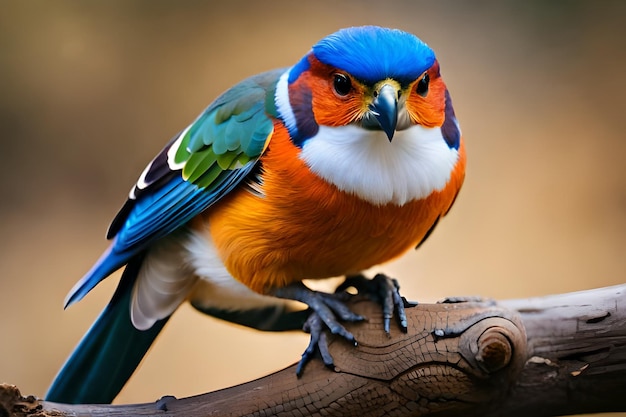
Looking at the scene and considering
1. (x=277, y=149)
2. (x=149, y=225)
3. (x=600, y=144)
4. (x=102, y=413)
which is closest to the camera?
(x=102, y=413)

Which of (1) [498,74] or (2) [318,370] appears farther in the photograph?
(1) [498,74]

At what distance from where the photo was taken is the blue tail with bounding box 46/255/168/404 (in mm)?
2072

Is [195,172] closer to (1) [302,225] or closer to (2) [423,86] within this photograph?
(1) [302,225]

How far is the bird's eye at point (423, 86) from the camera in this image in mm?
1657

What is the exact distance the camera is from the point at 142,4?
3.58 meters

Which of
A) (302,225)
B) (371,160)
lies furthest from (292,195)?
(371,160)

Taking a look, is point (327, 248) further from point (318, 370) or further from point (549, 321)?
point (549, 321)

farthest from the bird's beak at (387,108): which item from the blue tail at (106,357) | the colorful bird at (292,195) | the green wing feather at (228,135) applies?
the blue tail at (106,357)

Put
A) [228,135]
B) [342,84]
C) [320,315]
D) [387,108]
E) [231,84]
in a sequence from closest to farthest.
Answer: [387,108] < [342,84] < [320,315] < [228,135] < [231,84]

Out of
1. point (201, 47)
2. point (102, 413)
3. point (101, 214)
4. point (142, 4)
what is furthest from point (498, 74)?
point (102, 413)

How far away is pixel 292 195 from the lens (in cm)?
174

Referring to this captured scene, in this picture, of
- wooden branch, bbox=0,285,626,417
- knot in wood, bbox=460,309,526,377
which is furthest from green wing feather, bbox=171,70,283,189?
knot in wood, bbox=460,309,526,377

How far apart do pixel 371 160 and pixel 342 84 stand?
0.57ft

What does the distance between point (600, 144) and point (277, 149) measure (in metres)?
2.09
